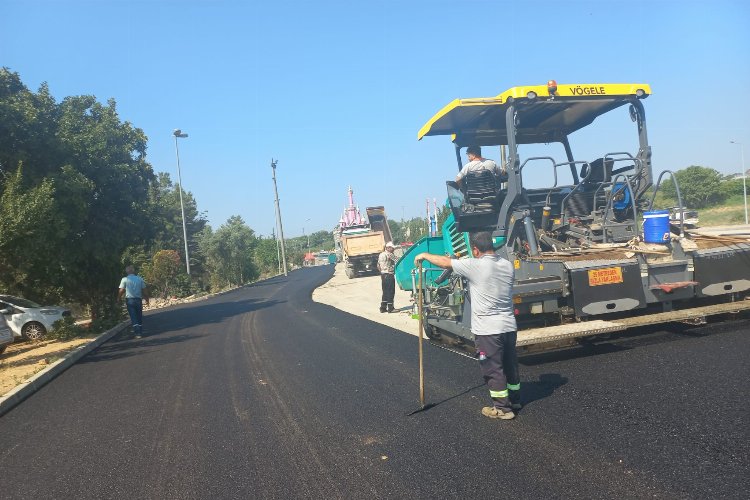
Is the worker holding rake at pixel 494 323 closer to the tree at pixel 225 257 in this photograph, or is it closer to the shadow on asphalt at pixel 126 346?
the shadow on asphalt at pixel 126 346

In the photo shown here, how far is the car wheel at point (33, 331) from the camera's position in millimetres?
14242

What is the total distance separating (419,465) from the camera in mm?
3818

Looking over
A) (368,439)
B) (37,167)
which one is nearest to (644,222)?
(368,439)

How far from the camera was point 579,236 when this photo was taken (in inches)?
264

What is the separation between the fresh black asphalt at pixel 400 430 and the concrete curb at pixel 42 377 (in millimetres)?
231

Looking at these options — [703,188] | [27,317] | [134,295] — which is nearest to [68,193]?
[134,295]

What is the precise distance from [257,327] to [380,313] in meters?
2.94

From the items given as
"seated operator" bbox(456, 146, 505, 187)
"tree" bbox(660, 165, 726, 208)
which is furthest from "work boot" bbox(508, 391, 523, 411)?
"tree" bbox(660, 165, 726, 208)

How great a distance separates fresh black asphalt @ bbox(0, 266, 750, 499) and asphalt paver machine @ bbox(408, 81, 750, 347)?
1.55 feet

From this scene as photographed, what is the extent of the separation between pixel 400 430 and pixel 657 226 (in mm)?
4068

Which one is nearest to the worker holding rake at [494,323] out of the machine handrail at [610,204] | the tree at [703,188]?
the machine handrail at [610,204]

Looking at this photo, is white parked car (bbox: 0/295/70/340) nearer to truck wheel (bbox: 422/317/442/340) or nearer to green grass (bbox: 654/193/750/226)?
truck wheel (bbox: 422/317/442/340)

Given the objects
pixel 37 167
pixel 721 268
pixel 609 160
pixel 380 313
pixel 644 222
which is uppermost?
pixel 37 167

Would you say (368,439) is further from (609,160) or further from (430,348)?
(609,160)
